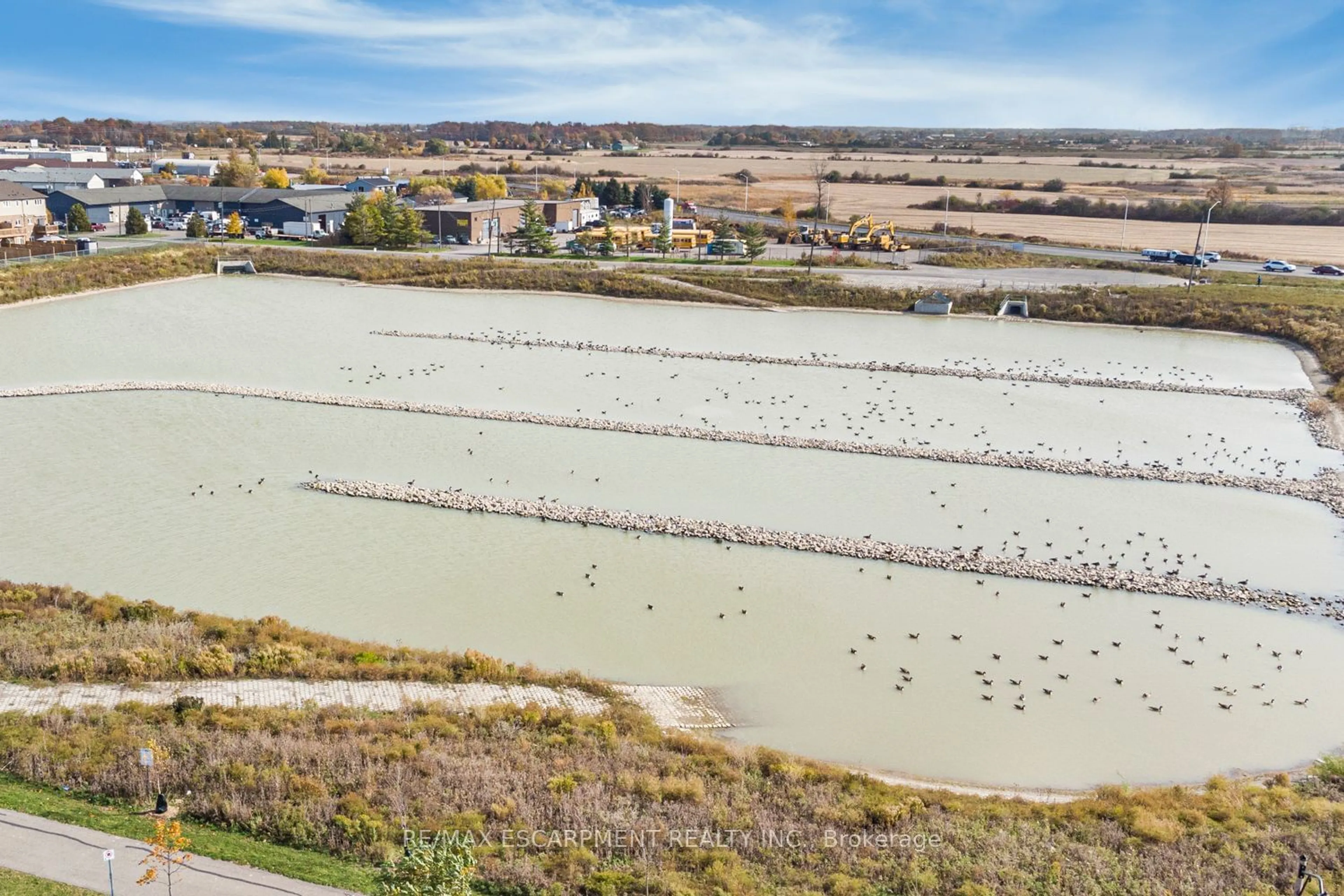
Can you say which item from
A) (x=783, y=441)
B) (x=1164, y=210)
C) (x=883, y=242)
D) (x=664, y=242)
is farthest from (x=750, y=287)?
(x=1164, y=210)

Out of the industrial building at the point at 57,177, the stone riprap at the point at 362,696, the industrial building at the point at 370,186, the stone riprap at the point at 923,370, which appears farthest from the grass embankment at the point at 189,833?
the industrial building at the point at 370,186

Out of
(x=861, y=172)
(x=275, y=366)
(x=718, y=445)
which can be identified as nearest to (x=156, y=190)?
(x=275, y=366)

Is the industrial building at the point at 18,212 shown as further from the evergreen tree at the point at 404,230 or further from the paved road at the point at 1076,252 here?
the paved road at the point at 1076,252

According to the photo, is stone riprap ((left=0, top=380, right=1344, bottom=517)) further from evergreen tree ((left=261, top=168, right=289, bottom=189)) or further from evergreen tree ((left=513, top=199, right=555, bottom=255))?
evergreen tree ((left=261, top=168, right=289, bottom=189))

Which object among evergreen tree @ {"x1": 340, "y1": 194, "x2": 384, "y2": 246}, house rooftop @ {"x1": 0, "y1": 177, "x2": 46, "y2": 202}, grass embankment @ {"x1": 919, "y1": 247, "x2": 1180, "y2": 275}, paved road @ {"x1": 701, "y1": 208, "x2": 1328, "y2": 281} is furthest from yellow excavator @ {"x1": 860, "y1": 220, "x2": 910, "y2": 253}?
house rooftop @ {"x1": 0, "y1": 177, "x2": 46, "y2": 202}

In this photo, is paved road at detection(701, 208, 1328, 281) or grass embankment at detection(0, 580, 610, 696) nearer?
grass embankment at detection(0, 580, 610, 696)
